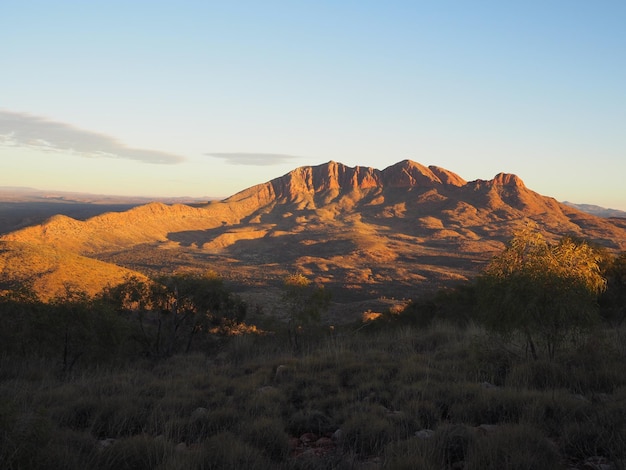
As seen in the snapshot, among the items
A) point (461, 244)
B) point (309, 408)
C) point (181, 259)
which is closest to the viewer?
point (309, 408)

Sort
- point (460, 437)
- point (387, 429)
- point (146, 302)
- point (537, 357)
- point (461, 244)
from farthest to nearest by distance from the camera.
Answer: point (461, 244) → point (146, 302) → point (537, 357) → point (387, 429) → point (460, 437)

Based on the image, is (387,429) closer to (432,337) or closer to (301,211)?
(432,337)

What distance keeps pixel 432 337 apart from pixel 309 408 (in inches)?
299

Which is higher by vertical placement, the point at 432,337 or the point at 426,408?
the point at 426,408

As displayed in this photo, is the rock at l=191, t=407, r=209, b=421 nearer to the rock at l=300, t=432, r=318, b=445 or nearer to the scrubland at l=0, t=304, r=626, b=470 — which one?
the scrubland at l=0, t=304, r=626, b=470

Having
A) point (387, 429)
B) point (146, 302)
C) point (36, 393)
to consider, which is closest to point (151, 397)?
point (36, 393)

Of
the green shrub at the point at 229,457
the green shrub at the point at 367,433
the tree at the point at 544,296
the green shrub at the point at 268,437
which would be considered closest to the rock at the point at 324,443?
the green shrub at the point at 367,433

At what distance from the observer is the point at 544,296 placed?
905 centimetres

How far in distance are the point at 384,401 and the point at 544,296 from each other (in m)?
4.33

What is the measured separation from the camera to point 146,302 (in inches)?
896

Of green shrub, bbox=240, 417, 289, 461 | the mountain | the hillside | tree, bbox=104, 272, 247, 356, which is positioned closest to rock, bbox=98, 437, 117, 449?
green shrub, bbox=240, 417, 289, 461

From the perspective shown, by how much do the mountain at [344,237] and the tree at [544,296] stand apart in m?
39.8

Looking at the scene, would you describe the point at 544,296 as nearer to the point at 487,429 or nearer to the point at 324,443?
the point at 487,429

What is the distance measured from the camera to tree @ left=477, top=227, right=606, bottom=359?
889 cm
